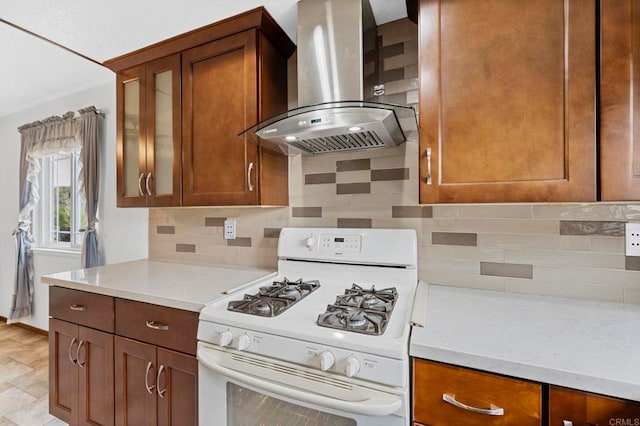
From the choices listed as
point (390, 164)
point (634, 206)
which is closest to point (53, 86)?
point (390, 164)

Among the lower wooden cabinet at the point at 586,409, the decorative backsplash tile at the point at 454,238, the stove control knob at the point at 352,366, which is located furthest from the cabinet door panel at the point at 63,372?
the lower wooden cabinet at the point at 586,409

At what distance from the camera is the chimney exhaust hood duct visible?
46.0 inches

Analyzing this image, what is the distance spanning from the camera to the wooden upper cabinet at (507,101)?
3.09 ft

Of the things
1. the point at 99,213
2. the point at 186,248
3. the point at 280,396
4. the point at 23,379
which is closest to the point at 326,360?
the point at 280,396

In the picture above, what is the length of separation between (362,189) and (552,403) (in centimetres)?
110

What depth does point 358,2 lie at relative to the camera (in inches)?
51.2

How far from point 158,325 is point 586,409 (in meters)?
1.45

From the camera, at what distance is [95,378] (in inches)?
58.1

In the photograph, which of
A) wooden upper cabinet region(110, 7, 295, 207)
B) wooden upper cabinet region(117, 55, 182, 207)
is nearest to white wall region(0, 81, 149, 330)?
wooden upper cabinet region(117, 55, 182, 207)

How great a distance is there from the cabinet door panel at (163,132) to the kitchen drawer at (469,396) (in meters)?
1.53

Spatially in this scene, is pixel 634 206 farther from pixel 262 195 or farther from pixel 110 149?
pixel 110 149

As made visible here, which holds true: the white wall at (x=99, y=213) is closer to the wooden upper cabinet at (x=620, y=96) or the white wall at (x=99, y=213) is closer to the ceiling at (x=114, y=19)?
the ceiling at (x=114, y=19)

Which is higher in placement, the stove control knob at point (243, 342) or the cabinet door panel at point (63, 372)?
the stove control knob at point (243, 342)

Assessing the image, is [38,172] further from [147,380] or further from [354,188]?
[354,188]
